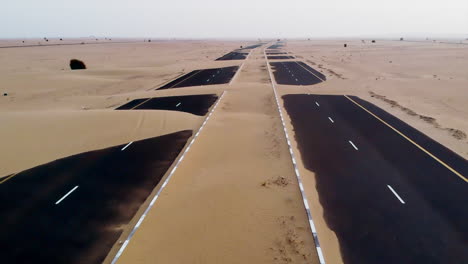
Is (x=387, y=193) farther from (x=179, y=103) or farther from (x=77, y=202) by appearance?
(x=179, y=103)

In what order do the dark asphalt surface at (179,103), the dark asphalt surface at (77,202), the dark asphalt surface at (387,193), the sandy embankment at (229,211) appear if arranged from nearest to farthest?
the sandy embankment at (229,211) → the dark asphalt surface at (387,193) → the dark asphalt surface at (77,202) → the dark asphalt surface at (179,103)

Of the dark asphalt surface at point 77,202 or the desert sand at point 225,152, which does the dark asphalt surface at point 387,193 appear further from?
the dark asphalt surface at point 77,202

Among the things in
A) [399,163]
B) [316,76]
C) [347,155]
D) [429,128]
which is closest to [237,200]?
[347,155]

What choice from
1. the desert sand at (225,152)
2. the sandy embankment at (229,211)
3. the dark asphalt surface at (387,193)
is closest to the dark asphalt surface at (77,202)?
the desert sand at (225,152)

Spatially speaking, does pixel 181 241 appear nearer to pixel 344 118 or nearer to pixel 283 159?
pixel 283 159

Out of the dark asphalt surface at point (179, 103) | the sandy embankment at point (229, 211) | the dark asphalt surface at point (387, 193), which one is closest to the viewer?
the sandy embankment at point (229, 211)

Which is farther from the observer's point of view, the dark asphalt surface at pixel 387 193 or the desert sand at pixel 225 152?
the desert sand at pixel 225 152

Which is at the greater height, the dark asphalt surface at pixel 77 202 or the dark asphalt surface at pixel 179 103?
the dark asphalt surface at pixel 77 202
